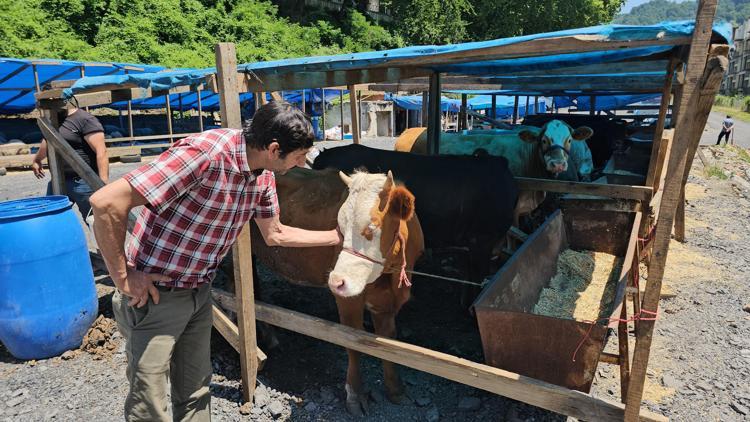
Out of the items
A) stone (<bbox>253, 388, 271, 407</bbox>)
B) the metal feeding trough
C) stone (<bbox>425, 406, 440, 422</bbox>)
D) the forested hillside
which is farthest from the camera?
the forested hillside

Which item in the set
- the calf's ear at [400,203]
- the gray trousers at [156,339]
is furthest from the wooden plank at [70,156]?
the calf's ear at [400,203]

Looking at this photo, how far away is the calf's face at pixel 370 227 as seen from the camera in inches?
118

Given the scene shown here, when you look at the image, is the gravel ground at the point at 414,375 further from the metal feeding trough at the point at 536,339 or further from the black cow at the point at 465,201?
the black cow at the point at 465,201

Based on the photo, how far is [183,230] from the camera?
2301 mm

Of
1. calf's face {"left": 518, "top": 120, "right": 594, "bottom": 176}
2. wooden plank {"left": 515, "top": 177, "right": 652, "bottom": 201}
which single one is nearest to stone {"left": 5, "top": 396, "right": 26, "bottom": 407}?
wooden plank {"left": 515, "top": 177, "right": 652, "bottom": 201}

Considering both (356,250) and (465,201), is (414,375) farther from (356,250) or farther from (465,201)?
(465,201)

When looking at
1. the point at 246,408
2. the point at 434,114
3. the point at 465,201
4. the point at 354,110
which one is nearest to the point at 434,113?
the point at 434,114

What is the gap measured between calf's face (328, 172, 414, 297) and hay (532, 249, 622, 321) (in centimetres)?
159

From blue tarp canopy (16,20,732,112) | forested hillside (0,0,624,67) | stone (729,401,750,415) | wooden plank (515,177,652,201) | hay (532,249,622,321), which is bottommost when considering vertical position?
stone (729,401,750,415)

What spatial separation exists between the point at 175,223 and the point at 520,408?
8.94 ft

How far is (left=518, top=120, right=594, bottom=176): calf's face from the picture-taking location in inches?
256

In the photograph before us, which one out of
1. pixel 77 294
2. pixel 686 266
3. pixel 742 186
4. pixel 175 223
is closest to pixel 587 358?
pixel 175 223

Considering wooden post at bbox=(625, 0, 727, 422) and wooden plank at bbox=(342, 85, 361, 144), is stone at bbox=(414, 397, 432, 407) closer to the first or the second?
wooden post at bbox=(625, 0, 727, 422)

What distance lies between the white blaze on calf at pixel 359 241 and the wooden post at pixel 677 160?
1.54 metres
